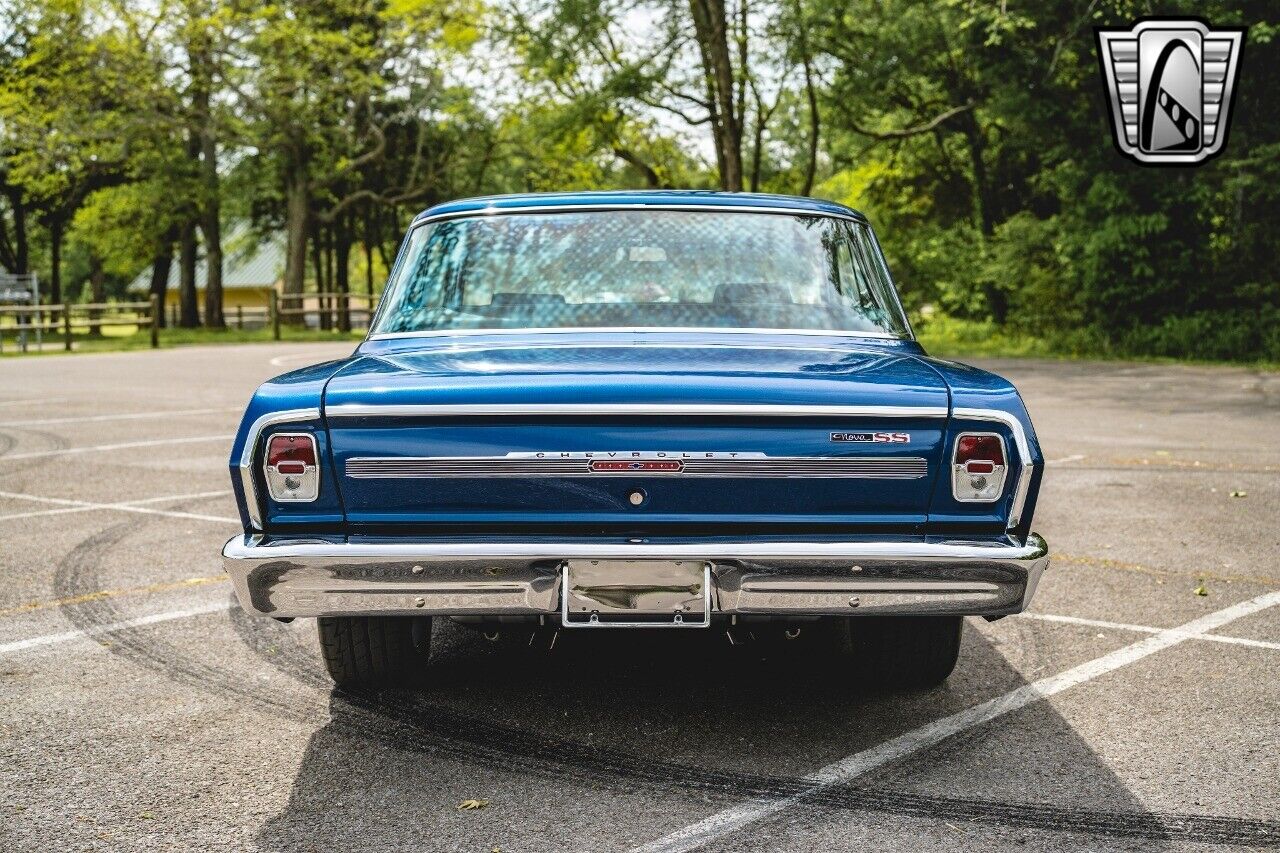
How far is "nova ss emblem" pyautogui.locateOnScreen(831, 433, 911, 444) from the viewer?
3.64 m

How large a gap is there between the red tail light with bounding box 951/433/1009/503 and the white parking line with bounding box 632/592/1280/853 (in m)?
0.81

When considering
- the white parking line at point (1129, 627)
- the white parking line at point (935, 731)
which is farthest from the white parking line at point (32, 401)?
the white parking line at point (935, 731)

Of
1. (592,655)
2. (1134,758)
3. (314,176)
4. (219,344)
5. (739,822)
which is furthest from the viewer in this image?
(314,176)

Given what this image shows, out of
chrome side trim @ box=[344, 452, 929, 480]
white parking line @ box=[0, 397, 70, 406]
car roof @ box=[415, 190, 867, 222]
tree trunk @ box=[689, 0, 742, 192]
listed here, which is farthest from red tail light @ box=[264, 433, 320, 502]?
tree trunk @ box=[689, 0, 742, 192]

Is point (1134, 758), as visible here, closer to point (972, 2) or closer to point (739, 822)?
point (739, 822)

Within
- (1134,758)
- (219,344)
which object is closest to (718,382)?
→ (1134,758)

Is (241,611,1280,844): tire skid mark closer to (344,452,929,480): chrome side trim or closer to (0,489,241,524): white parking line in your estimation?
(344,452,929,480): chrome side trim

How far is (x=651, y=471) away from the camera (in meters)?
3.63

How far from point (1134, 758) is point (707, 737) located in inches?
48.2

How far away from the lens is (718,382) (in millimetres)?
3695

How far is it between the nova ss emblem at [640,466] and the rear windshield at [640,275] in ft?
3.48

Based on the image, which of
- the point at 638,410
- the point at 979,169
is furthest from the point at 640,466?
the point at 979,169

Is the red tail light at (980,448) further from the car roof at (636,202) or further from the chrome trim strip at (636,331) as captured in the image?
the car roof at (636,202)

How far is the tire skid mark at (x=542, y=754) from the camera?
3.43 metres
